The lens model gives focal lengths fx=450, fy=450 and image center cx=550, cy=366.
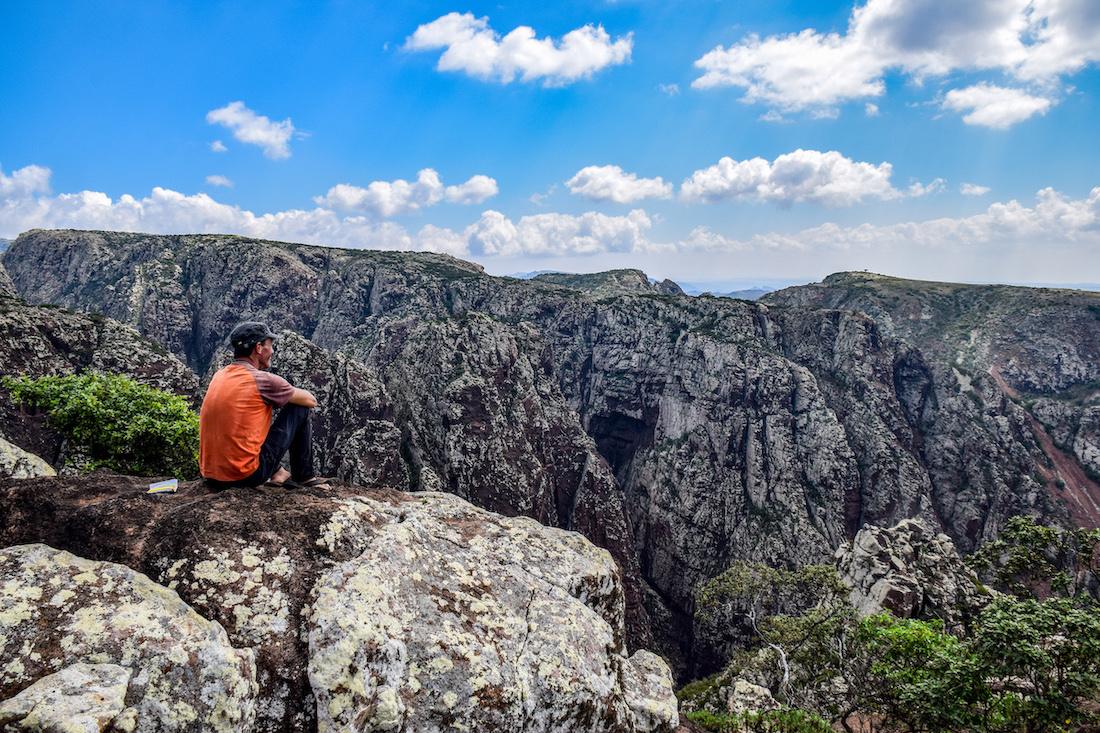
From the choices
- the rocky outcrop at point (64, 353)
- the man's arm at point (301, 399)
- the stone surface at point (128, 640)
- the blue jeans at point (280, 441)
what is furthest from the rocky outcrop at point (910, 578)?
the rocky outcrop at point (64, 353)

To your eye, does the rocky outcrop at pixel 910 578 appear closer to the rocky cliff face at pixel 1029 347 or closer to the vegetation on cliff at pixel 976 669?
the vegetation on cliff at pixel 976 669

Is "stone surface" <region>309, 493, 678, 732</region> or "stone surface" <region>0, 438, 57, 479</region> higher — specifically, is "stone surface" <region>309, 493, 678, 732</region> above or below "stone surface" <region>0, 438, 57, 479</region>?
below

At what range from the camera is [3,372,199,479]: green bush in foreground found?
16875 millimetres

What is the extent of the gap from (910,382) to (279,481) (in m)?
131

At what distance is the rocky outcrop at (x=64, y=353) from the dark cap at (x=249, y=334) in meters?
38.9

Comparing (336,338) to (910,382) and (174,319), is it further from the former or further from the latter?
(910,382)

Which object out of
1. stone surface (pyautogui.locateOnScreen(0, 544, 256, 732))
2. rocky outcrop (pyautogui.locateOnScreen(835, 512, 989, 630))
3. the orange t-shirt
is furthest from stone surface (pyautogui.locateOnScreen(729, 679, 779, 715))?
the orange t-shirt

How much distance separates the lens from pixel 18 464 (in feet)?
39.0

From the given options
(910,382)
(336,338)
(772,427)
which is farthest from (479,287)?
(910,382)

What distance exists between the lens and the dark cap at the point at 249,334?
8.67 meters

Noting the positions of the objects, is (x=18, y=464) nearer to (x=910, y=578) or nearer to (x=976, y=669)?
(x=976, y=669)

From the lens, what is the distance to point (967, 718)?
39.8 feet

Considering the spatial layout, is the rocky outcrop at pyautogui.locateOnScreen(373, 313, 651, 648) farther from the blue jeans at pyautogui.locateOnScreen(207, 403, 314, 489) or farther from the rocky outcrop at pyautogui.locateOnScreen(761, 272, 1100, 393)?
the rocky outcrop at pyautogui.locateOnScreen(761, 272, 1100, 393)

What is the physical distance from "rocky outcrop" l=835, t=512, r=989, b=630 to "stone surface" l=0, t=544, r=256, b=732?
127 feet
